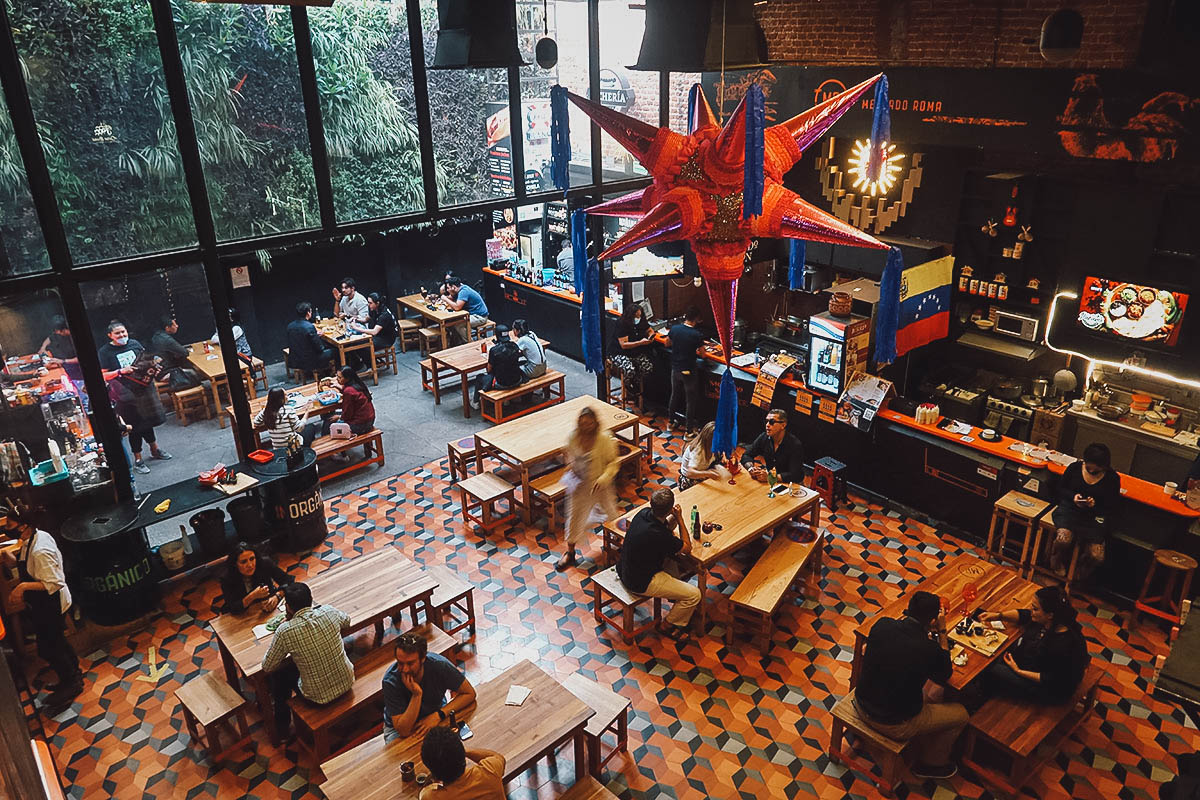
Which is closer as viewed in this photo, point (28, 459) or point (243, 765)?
point (243, 765)

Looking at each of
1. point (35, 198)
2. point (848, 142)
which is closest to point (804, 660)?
point (848, 142)

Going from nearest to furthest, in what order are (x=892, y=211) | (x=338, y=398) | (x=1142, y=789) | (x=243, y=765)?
(x=1142, y=789) → (x=243, y=765) → (x=892, y=211) → (x=338, y=398)

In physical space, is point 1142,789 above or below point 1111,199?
below

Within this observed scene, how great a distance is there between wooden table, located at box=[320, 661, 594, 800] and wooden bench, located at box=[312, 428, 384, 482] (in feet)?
15.8

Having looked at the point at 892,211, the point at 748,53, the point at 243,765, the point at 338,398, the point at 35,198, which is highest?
the point at 748,53

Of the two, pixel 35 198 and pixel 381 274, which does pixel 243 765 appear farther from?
Answer: pixel 381 274

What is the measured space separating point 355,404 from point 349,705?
A: 15.2ft

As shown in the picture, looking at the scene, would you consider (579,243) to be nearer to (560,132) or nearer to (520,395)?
(560,132)

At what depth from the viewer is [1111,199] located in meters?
7.39

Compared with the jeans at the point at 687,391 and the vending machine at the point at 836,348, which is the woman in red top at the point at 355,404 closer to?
the jeans at the point at 687,391

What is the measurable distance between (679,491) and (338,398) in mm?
4854

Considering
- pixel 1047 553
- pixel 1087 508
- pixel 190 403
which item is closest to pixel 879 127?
pixel 1087 508

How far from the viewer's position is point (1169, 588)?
6836mm

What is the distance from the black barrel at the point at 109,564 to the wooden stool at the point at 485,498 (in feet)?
9.63
